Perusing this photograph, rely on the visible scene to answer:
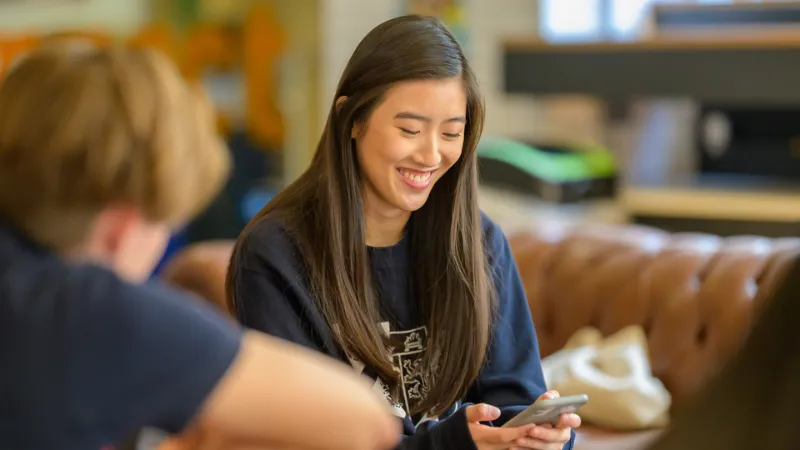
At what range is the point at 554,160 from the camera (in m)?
4.26

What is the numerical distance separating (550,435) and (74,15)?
469 centimetres

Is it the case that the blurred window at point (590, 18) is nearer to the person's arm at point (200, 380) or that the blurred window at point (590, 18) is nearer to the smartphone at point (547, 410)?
the smartphone at point (547, 410)

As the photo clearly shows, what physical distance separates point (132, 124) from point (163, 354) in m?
0.22

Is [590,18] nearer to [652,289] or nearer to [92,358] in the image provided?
[652,289]

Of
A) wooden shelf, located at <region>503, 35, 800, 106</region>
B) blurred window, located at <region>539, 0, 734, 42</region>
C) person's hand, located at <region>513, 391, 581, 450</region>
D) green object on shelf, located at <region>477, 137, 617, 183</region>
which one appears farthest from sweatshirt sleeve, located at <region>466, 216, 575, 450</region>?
blurred window, located at <region>539, 0, 734, 42</region>

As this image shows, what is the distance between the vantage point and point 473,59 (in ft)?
16.1

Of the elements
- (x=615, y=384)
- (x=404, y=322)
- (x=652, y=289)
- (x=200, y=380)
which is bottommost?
(x=615, y=384)

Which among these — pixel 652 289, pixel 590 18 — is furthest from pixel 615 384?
pixel 590 18

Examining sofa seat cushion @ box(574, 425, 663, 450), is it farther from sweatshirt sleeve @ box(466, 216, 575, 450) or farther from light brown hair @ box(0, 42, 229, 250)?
light brown hair @ box(0, 42, 229, 250)

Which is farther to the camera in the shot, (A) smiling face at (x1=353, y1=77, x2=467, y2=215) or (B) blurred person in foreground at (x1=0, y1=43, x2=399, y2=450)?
(A) smiling face at (x1=353, y1=77, x2=467, y2=215)

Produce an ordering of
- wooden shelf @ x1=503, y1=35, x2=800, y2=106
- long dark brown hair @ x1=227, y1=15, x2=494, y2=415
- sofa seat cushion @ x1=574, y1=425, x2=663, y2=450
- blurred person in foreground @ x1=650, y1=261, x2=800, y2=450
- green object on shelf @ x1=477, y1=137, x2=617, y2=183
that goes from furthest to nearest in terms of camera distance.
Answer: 1. green object on shelf @ x1=477, y1=137, x2=617, y2=183
2. wooden shelf @ x1=503, y1=35, x2=800, y2=106
3. sofa seat cushion @ x1=574, y1=425, x2=663, y2=450
4. long dark brown hair @ x1=227, y1=15, x2=494, y2=415
5. blurred person in foreground @ x1=650, y1=261, x2=800, y2=450

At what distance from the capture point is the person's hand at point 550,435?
1647mm

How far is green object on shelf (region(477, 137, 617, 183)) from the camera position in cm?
412

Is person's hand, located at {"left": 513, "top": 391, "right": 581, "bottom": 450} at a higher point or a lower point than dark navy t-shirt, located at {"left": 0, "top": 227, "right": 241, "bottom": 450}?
lower
